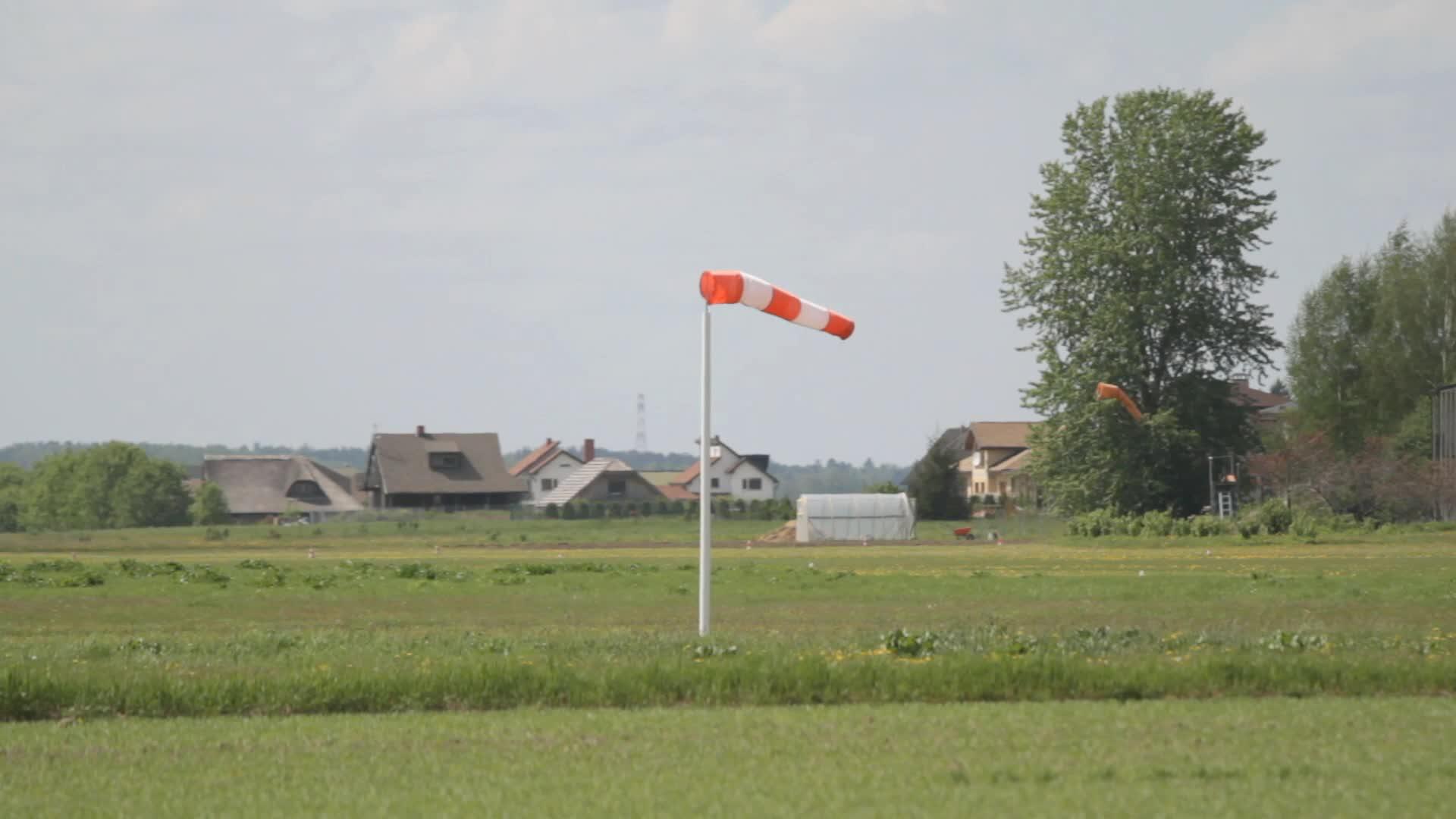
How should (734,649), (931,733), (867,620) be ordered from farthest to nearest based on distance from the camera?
(867,620) < (734,649) < (931,733)

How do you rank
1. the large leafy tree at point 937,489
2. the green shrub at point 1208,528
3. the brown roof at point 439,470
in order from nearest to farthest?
the green shrub at point 1208,528, the large leafy tree at point 937,489, the brown roof at point 439,470

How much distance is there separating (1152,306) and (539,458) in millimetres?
107179

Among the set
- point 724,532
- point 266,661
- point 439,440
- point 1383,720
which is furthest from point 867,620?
point 439,440

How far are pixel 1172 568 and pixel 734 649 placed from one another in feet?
95.6

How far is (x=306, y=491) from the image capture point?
149750mm

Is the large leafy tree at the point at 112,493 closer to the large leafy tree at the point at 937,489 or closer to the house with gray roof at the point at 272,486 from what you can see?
the house with gray roof at the point at 272,486

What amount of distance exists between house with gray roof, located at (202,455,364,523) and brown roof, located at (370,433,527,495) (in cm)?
1012

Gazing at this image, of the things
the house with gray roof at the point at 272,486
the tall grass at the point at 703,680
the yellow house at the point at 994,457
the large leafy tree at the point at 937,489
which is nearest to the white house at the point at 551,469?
the house with gray roof at the point at 272,486

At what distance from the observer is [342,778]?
1025 centimetres

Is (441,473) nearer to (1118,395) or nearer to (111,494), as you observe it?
(111,494)

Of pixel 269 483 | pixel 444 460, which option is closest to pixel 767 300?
pixel 444 460

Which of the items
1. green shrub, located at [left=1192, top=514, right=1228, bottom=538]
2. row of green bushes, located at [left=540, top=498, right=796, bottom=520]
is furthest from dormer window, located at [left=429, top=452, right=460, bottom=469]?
green shrub, located at [left=1192, top=514, right=1228, bottom=538]

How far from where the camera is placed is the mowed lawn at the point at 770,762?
916 cm

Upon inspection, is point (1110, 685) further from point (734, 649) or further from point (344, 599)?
point (344, 599)
